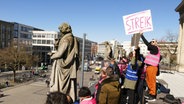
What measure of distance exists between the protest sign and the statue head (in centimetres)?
198

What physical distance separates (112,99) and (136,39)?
1688 millimetres

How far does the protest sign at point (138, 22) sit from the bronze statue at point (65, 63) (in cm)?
192

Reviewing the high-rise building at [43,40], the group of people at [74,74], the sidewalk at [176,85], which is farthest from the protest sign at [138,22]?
the high-rise building at [43,40]

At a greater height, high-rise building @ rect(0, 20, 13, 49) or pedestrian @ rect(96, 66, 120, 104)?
high-rise building @ rect(0, 20, 13, 49)

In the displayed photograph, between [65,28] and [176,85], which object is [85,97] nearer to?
[65,28]

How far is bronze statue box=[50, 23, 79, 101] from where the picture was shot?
676 cm

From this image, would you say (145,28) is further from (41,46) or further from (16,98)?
(41,46)

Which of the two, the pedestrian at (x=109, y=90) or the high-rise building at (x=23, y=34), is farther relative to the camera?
the high-rise building at (x=23, y=34)

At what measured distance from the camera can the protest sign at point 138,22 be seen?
784cm

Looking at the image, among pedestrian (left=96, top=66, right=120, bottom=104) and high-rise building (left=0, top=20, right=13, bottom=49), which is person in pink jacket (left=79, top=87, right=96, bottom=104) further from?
high-rise building (left=0, top=20, right=13, bottom=49)

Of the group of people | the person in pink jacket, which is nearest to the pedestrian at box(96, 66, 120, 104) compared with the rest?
the group of people

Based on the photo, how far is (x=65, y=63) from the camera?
679cm

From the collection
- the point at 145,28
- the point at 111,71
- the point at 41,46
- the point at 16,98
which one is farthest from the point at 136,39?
the point at 41,46

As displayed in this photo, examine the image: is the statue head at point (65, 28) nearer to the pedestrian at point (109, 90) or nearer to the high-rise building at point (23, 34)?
the pedestrian at point (109, 90)
